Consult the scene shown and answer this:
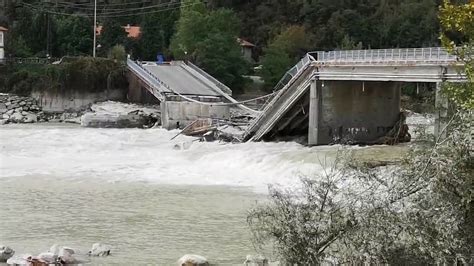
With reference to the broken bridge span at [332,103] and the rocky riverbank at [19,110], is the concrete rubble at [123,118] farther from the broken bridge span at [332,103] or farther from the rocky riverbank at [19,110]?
the broken bridge span at [332,103]

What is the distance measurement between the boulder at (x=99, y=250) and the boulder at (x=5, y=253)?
1.66 metres

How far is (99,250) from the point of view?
15.4 m

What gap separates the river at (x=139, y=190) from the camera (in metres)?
16.8

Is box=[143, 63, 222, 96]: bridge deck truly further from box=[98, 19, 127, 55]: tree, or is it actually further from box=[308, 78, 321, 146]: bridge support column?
box=[98, 19, 127, 55]: tree

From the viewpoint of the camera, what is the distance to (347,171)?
9977 millimetres

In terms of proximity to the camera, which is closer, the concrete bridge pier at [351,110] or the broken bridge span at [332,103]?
the broken bridge span at [332,103]

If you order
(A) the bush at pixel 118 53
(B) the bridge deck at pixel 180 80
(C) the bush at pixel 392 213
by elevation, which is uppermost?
(A) the bush at pixel 118 53

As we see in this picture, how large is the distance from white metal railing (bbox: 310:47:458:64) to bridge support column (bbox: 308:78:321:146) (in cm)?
138

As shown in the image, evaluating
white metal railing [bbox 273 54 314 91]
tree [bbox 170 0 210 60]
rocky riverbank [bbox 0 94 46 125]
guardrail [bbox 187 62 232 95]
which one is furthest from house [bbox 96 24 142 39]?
white metal railing [bbox 273 54 314 91]

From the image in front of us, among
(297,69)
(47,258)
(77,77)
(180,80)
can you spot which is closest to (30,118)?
(77,77)

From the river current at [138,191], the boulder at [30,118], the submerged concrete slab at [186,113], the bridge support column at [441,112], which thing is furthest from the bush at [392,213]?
the boulder at [30,118]

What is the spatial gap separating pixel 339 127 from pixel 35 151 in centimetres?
1602

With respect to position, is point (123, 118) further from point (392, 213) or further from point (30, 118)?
point (392, 213)

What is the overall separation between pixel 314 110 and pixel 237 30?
123ft
